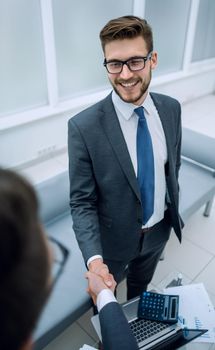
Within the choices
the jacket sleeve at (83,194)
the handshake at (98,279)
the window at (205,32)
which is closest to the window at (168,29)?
the window at (205,32)

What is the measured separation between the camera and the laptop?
1177 mm

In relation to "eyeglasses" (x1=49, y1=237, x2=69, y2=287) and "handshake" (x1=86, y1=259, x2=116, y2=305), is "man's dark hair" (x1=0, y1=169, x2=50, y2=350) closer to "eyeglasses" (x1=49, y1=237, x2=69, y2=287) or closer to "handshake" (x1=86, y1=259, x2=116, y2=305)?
"eyeglasses" (x1=49, y1=237, x2=69, y2=287)

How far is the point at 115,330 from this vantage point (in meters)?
0.79

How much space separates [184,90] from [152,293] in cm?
533

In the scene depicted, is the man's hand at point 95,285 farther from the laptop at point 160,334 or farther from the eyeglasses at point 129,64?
the eyeglasses at point 129,64

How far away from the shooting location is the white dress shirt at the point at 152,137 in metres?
1.27

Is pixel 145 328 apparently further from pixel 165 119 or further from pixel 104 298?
pixel 165 119

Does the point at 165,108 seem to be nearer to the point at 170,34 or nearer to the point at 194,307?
the point at 194,307

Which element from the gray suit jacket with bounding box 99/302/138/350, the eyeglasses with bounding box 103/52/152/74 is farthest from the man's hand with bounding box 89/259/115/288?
the eyeglasses with bounding box 103/52/152/74

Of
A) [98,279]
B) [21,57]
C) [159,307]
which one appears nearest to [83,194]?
[98,279]

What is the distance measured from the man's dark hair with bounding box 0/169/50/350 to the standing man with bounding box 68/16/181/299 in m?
0.74

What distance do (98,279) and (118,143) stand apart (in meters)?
0.58

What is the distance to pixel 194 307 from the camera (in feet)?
4.64

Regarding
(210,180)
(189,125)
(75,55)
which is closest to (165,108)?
(210,180)
